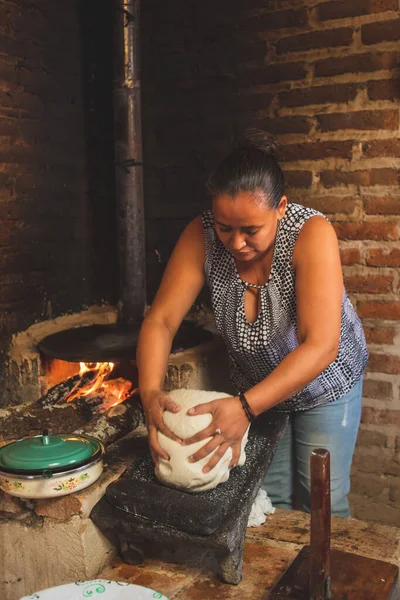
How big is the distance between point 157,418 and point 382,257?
1429 millimetres

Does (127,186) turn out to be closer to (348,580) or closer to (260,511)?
(260,511)

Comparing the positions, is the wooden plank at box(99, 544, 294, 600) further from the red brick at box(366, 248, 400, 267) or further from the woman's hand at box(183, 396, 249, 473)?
→ the red brick at box(366, 248, 400, 267)

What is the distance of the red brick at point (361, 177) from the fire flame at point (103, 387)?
49.2 inches

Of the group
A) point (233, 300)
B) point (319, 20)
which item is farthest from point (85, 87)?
point (233, 300)


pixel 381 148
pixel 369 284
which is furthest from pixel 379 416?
pixel 381 148

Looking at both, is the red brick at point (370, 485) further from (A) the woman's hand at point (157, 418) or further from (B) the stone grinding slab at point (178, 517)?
(A) the woman's hand at point (157, 418)

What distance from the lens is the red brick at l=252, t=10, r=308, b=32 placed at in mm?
2736

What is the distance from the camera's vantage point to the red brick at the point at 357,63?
2.60m

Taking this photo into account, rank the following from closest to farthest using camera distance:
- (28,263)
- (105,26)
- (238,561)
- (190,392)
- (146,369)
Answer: (238,561) < (190,392) < (146,369) < (28,263) < (105,26)

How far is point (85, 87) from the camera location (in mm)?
3193

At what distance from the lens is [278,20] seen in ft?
9.12

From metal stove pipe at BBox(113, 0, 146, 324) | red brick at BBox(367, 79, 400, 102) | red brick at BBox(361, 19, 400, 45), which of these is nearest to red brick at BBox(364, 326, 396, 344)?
Result: red brick at BBox(367, 79, 400, 102)

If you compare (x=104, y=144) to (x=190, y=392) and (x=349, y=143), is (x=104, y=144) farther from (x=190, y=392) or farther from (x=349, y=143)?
(x=190, y=392)

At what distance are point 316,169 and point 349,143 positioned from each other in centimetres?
18
